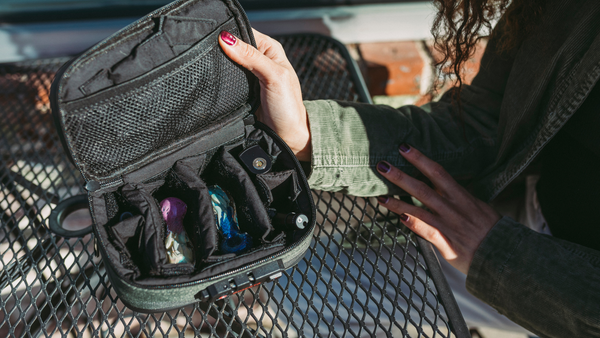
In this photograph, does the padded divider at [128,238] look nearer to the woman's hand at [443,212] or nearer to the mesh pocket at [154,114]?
the mesh pocket at [154,114]

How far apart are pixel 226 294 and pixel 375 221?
0.37 m

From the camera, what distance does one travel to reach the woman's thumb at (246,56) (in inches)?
26.3

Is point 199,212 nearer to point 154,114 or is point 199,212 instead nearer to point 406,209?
point 154,114

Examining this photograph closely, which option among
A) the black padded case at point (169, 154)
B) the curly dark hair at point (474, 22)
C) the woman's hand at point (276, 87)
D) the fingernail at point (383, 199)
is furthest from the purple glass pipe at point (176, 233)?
the curly dark hair at point (474, 22)

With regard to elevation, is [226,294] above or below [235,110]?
below

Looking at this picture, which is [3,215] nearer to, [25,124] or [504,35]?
[25,124]

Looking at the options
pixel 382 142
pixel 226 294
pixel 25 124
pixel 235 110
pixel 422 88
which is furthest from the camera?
pixel 422 88

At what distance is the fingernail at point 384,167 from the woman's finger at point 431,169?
5 cm

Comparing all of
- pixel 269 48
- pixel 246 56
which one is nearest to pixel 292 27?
pixel 269 48

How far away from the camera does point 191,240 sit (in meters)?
0.71

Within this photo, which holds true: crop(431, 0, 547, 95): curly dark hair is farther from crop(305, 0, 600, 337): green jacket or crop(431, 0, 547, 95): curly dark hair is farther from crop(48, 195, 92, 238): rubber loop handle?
crop(48, 195, 92, 238): rubber loop handle

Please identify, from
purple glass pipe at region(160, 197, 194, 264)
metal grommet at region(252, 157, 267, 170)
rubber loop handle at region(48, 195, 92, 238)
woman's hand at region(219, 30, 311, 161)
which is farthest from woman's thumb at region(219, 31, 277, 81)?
rubber loop handle at region(48, 195, 92, 238)

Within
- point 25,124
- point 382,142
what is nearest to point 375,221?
point 382,142

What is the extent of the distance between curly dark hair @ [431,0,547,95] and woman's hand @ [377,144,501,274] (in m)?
0.21
